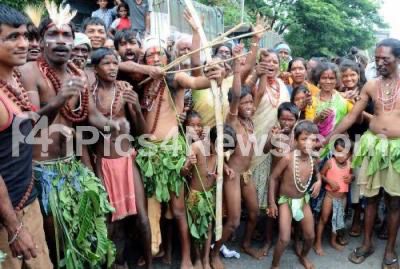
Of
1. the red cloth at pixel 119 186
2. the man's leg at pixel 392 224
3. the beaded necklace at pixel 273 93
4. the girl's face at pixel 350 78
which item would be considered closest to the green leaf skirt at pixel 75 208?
the red cloth at pixel 119 186

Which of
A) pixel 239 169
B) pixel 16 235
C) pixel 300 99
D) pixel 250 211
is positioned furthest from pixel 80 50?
pixel 300 99

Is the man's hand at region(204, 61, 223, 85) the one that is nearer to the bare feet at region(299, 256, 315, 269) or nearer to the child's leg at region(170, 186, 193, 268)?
the child's leg at region(170, 186, 193, 268)

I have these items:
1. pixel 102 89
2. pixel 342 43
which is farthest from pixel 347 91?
pixel 342 43

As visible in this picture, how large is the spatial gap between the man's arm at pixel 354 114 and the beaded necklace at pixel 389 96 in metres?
0.17

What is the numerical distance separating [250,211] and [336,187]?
0.93 meters

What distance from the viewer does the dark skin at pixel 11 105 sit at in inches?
92.3

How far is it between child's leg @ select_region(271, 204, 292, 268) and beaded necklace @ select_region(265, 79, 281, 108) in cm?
111

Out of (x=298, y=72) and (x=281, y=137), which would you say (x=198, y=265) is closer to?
(x=281, y=137)

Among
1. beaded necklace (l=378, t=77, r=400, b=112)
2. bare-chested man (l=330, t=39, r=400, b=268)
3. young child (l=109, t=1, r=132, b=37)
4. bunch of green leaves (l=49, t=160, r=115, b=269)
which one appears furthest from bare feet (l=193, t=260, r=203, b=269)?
young child (l=109, t=1, r=132, b=37)

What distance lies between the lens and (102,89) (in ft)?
11.6

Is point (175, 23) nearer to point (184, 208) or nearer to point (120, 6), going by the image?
point (120, 6)

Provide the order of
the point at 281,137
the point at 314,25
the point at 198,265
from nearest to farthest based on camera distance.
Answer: the point at 198,265 → the point at 281,137 → the point at 314,25

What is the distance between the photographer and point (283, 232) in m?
4.09

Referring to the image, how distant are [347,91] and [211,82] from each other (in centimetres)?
247
